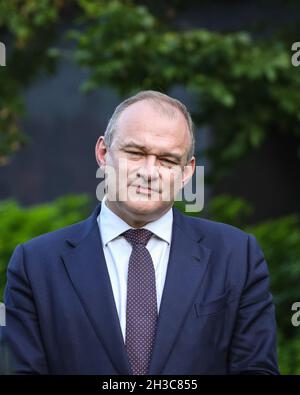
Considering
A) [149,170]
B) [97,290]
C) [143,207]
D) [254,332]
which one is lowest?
[254,332]

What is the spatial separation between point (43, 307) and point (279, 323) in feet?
17.2

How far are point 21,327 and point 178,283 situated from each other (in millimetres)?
496

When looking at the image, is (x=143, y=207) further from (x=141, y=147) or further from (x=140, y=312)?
(x=140, y=312)

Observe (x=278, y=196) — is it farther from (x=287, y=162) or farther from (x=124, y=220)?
(x=124, y=220)

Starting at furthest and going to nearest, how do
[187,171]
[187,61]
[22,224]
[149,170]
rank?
[22,224], [187,61], [187,171], [149,170]

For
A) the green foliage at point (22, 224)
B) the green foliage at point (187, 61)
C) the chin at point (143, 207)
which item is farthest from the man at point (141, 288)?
the green foliage at point (22, 224)

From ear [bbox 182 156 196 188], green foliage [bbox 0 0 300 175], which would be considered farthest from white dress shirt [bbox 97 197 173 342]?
green foliage [bbox 0 0 300 175]

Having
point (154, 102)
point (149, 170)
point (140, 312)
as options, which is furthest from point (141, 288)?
point (154, 102)

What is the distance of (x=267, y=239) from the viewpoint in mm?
8180

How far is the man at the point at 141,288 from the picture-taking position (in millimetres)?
2707

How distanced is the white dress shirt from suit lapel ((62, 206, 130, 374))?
0.03m

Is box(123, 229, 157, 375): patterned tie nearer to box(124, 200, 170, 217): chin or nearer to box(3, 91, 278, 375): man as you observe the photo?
box(3, 91, 278, 375): man

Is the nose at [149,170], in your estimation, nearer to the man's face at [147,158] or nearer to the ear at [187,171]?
the man's face at [147,158]

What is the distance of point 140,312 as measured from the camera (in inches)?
108
